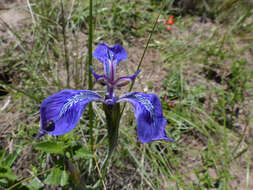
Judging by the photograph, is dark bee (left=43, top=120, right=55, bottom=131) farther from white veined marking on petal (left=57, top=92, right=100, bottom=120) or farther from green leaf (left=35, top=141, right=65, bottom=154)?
green leaf (left=35, top=141, right=65, bottom=154)

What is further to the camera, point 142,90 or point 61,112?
point 142,90

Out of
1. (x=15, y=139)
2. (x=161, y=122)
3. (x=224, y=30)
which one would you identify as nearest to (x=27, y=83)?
(x=15, y=139)

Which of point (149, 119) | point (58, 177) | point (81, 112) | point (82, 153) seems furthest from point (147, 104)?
point (58, 177)

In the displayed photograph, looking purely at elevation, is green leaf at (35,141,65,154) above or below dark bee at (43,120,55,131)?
below

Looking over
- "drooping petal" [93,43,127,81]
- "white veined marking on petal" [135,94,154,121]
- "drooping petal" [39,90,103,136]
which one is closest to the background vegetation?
"drooping petal" [93,43,127,81]

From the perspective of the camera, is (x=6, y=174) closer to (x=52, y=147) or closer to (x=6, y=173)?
(x=6, y=173)

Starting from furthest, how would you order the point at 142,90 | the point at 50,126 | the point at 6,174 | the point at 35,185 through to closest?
the point at 142,90, the point at 35,185, the point at 6,174, the point at 50,126
